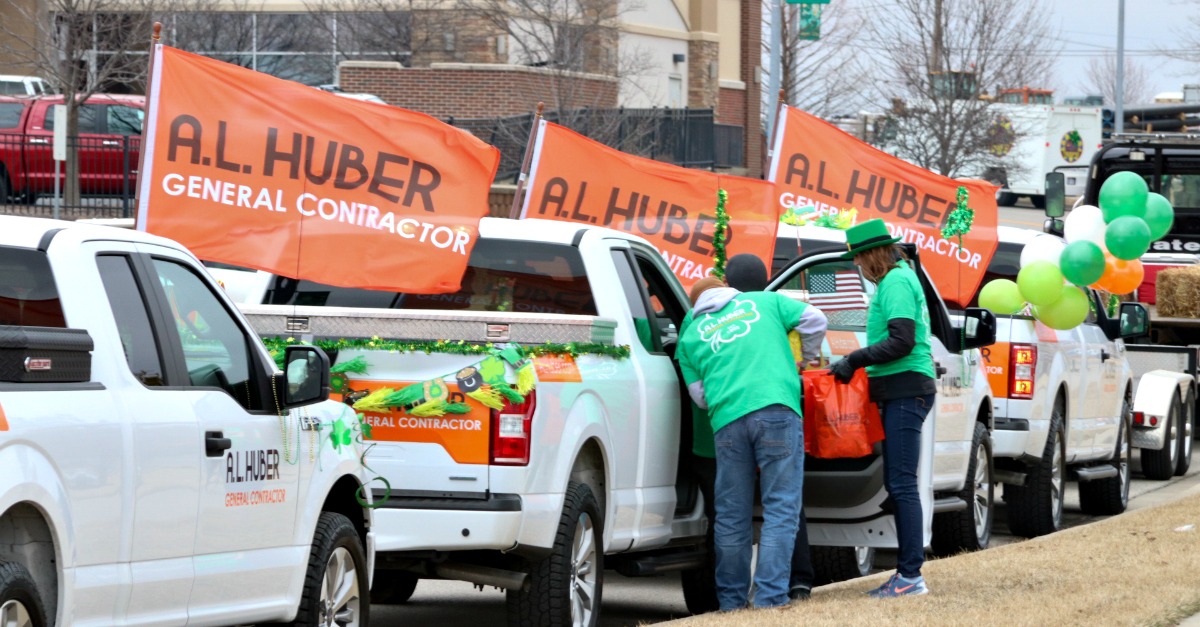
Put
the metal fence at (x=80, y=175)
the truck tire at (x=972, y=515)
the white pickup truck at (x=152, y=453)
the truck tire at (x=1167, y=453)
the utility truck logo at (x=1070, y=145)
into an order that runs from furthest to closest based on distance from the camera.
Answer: the utility truck logo at (x=1070, y=145)
the metal fence at (x=80, y=175)
the truck tire at (x=1167, y=453)
the truck tire at (x=972, y=515)
the white pickup truck at (x=152, y=453)

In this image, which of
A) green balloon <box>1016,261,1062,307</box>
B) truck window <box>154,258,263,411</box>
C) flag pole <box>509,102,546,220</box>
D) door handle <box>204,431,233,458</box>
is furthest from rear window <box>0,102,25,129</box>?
door handle <box>204,431,233,458</box>

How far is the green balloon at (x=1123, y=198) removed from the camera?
14430 millimetres

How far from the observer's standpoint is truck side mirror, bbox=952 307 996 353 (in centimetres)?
1096

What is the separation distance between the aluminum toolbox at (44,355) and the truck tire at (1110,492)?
11652 mm

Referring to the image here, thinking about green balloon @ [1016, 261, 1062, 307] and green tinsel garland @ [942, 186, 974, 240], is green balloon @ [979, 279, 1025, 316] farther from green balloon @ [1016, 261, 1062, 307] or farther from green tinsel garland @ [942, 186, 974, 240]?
green tinsel garland @ [942, 186, 974, 240]

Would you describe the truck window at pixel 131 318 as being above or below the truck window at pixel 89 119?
below

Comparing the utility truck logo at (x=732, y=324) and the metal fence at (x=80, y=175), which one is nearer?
the utility truck logo at (x=732, y=324)

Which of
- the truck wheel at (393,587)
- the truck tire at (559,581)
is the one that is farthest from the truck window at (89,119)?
the truck tire at (559,581)

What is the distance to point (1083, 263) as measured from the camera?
42.1ft

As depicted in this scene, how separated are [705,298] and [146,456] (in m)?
4.02

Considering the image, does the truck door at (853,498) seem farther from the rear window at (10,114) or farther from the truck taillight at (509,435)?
the rear window at (10,114)

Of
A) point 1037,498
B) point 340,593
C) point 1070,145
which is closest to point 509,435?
point 340,593

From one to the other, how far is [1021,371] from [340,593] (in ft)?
25.1

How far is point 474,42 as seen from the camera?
38.1 meters
